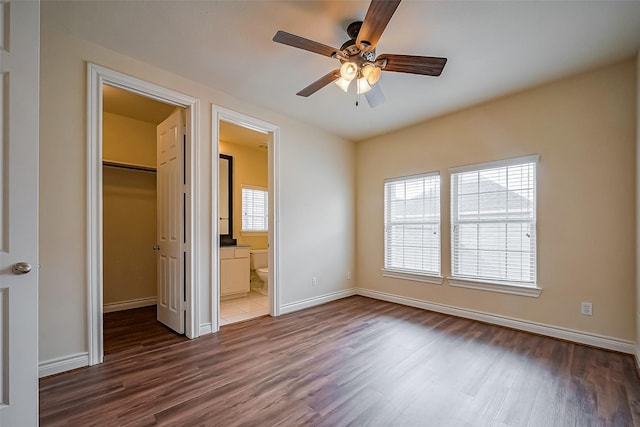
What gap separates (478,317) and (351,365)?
1.97 metres

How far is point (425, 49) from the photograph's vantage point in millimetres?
2402

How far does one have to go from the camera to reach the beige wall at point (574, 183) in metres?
2.62

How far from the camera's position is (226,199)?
5180mm

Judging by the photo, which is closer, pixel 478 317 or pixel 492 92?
pixel 492 92

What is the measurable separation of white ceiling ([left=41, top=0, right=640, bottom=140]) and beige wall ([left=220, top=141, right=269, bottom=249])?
2.24 metres

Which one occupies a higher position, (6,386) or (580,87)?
(580,87)

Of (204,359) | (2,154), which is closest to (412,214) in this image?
(204,359)

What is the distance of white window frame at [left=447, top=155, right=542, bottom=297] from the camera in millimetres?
3100

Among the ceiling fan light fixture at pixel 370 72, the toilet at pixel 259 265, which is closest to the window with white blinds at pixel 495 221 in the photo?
the ceiling fan light fixture at pixel 370 72

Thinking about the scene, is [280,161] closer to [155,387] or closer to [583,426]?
[155,387]

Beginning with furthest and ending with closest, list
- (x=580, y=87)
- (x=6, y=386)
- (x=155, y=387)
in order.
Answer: (x=580, y=87) → (x=155, y=387) → (x=6, y=386)

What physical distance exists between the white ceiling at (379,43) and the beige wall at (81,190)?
15 cm

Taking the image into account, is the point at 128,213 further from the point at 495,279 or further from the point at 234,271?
the point at 495,279

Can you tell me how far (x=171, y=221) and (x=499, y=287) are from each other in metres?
3.80
